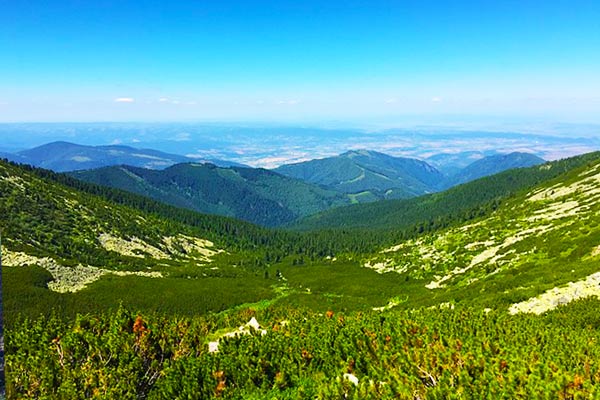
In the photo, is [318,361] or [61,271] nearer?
[318,361]

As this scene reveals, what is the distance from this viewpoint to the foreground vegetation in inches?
440

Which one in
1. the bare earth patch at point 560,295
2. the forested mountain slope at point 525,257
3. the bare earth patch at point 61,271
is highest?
the bare earth patch at point 560,295

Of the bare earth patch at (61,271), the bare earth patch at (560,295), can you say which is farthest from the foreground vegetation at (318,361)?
the bare earth patch at (61,271)

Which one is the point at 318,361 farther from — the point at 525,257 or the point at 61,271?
the point at 61,271

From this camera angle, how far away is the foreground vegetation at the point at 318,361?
1119 centimetres

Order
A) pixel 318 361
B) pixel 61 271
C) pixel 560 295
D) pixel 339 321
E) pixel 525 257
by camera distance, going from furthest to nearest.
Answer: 1. pixel 61 271
2. pixel 525 257
3. pixel 560 295
4. pixel 339 321
5. pixel 318 361

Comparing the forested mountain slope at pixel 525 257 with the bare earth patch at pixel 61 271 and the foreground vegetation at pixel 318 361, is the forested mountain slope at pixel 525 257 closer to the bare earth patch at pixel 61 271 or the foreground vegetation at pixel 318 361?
the foreground vegetation at pixel 318 361

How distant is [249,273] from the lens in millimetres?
144500

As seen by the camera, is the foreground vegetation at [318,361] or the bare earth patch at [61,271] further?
the bare earth patch at [61,271]

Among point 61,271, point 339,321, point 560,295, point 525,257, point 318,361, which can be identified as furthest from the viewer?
point 61,271

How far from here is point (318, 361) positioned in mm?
16531

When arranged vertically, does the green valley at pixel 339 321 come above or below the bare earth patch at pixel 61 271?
above

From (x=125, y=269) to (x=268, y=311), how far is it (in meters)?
103

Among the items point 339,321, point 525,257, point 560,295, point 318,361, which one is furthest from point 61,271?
point 560,295
